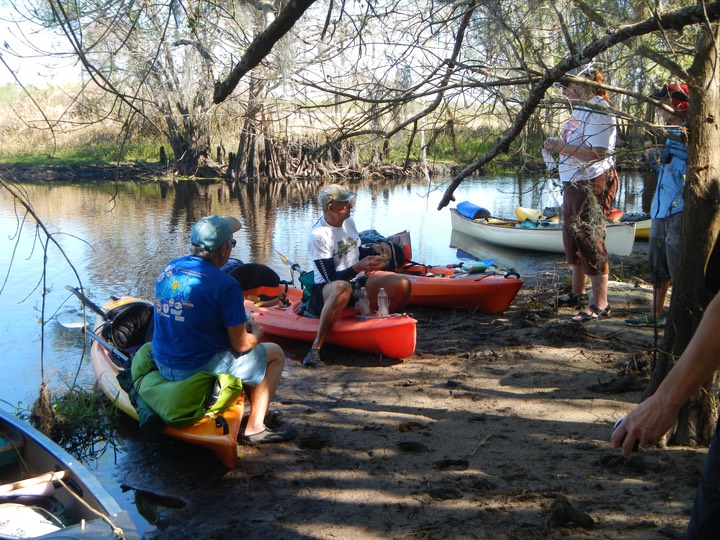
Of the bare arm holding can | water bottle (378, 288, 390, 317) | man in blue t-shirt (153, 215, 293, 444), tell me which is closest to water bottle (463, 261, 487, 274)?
water bottle (378, 288, 390, 317)

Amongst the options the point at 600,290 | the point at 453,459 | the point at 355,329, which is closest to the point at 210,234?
the point at 453,459

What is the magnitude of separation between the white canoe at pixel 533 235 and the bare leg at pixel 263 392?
726cm

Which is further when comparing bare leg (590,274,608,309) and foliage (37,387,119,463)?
bare leg (590,274,608,309)

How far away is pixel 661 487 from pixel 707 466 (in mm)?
1797

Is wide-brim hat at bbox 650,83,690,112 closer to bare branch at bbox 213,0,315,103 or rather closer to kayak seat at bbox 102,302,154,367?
bare branch at bbox 213,0,315,103

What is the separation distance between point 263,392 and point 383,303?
2100 mm

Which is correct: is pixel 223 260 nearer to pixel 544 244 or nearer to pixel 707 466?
pixel 707 466

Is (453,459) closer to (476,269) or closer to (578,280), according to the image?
(578,280)

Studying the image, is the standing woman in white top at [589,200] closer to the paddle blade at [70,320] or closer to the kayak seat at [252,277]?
the kayak seat at [252,277]

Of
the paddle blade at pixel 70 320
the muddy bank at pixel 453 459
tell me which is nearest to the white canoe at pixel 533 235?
the muddy bank at pixel 453 459

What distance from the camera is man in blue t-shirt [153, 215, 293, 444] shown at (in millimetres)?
4281

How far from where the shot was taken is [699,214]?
3.65m

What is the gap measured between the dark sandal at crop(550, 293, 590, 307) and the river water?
1.13 m

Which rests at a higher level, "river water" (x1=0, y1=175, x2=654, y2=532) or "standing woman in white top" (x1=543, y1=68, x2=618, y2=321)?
"standing woman in white top" (x1=543, y1=68, x2=618, y2=321)
